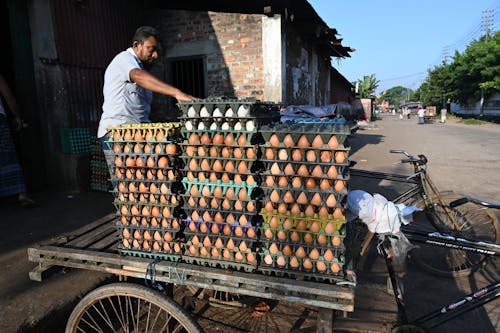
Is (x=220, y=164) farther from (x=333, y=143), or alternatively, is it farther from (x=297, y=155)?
(x=333, y=143)

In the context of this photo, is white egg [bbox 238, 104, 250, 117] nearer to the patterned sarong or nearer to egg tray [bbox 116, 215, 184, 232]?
egg tray [bbox 116, 215, 184, 232]

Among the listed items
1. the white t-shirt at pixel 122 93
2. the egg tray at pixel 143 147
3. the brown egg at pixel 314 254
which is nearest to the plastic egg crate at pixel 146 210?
the egg tray at pixel 143 147

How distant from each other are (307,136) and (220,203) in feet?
2.23

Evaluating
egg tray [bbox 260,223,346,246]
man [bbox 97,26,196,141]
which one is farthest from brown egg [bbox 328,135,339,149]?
man [bbox 97,26,196,141]

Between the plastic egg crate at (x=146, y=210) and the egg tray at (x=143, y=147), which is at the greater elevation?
the egg tray at (x=143, y=147)

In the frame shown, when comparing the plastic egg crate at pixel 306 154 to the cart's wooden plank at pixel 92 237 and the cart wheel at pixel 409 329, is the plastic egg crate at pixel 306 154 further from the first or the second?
the cart's wooden plank at pixel 92 237

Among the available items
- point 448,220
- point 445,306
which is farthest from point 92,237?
point 448,220

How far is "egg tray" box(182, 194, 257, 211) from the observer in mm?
1919

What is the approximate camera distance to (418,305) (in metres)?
3.05

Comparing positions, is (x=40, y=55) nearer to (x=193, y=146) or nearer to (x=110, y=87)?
(x=110, y=87)

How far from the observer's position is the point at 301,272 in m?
1.87

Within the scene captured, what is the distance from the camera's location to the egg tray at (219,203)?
1919 mm

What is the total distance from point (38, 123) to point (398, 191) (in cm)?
707

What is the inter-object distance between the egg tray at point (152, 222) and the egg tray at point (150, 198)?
0.11 meters
